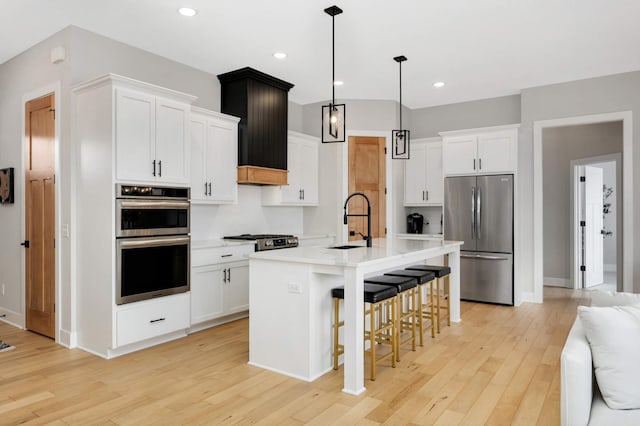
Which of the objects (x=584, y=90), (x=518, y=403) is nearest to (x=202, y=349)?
(x=518, y=403)

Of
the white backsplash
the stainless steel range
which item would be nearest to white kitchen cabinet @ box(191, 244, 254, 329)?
the stainless steel range

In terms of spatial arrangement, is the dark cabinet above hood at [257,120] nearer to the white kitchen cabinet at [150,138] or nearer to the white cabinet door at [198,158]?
the white cabinet door at [198,158]

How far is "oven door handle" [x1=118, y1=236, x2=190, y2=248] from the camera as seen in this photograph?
3635 mm

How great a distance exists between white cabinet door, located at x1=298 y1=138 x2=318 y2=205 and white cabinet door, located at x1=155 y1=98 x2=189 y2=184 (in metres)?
2.22

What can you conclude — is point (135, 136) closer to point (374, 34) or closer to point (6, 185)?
point (6, 185)

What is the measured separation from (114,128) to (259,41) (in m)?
1.65

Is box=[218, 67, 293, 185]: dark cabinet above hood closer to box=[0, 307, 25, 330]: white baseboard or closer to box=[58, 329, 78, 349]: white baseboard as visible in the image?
box=[58, 329, 78, 349]: white baseboard

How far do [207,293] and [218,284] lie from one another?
0.16 m

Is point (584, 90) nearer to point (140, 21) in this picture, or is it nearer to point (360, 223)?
point (360, 223)

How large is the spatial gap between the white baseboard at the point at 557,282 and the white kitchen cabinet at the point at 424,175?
251cm

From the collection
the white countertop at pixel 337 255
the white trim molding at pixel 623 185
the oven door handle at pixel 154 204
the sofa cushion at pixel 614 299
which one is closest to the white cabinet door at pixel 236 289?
the oven door handle at pixel 154 204

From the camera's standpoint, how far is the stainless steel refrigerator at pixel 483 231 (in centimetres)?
570

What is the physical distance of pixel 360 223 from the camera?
645 cm

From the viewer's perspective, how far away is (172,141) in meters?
4.04
